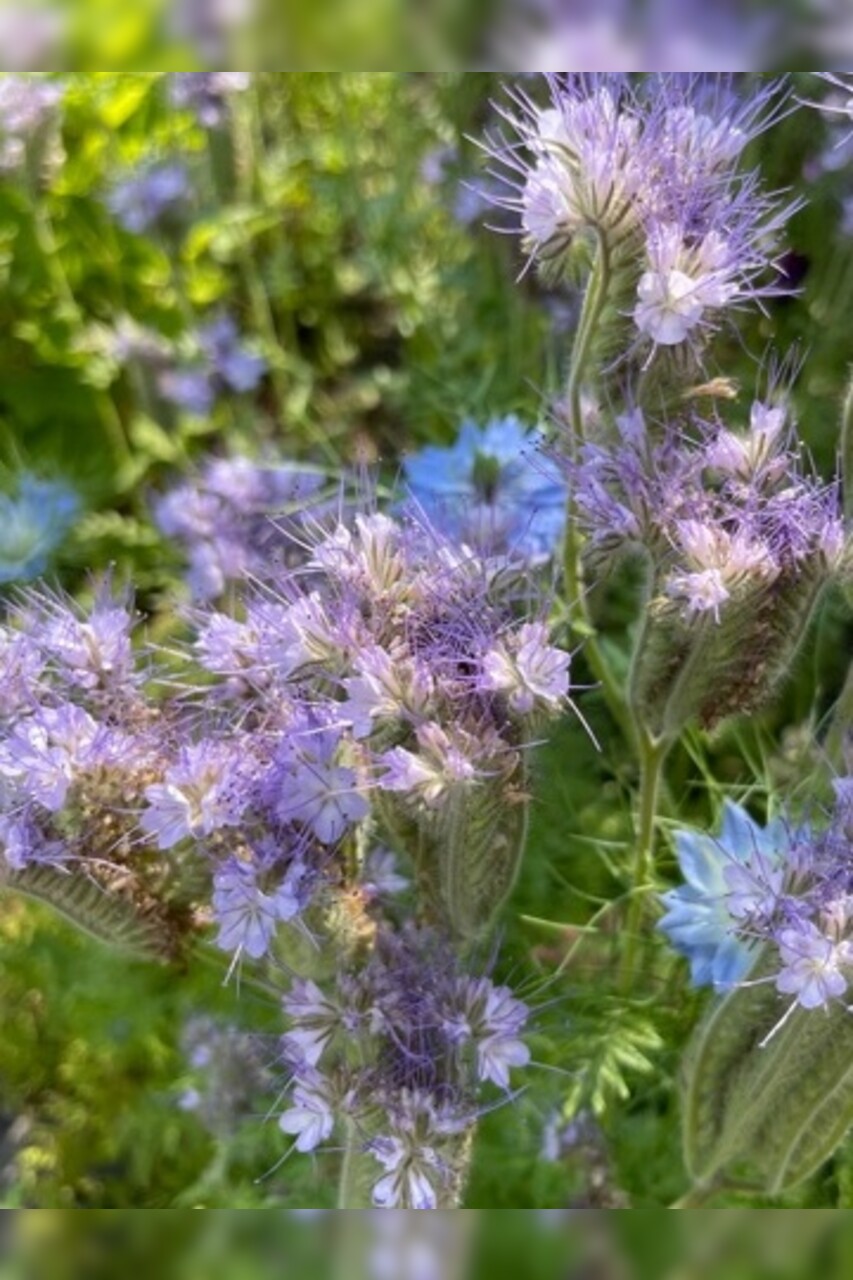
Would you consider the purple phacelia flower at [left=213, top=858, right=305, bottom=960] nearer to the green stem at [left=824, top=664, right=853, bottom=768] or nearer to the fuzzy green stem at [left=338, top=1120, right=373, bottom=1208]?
the fuzzy green stem at [left=338, top=1120, right=373, bottom=1208]

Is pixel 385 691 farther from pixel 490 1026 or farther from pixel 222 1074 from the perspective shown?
pixel 222 1074

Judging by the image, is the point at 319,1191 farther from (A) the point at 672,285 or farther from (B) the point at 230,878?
(A) the point at 672,285

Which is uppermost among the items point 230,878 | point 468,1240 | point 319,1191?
point 230,878

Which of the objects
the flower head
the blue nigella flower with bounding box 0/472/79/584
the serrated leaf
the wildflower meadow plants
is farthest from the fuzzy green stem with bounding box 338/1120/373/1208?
the flower head

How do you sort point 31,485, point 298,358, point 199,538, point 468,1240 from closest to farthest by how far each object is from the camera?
1. point 468,1240
2. point 199,538
3. point 31,485
4. point 298,358

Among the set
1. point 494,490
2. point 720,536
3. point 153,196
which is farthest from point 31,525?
point 720,536

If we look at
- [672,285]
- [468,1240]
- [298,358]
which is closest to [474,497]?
[672,285]
